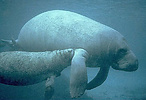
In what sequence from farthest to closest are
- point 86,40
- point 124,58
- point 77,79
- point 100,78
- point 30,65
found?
point 100,78
point 124,58
point 86,40
point 30,65
point 77,79

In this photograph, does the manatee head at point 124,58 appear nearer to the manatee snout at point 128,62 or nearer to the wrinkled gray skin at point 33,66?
the manatee snout at point 128,62

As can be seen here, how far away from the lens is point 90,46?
15.0 feet

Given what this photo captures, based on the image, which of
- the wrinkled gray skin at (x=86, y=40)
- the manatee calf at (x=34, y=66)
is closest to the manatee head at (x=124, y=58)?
the wrinkled gray skin at (x=86, y=40)

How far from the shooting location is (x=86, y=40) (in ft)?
15.2

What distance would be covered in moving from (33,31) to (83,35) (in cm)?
218

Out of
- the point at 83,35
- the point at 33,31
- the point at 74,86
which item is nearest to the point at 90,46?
the point at 83,35

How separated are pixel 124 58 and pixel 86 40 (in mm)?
1562

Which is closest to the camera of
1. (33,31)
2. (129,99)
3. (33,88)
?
(33,31)

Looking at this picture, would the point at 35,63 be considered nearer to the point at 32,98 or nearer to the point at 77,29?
the point at 77,29

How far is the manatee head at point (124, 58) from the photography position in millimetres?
4676

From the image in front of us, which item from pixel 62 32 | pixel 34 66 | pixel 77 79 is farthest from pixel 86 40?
pixel 34 66

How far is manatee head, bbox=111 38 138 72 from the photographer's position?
15.3ft

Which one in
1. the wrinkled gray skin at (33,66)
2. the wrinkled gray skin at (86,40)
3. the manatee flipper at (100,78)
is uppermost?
the wrinkled gray skin at (86,40)

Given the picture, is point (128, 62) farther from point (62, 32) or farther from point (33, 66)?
point (33, 66)
